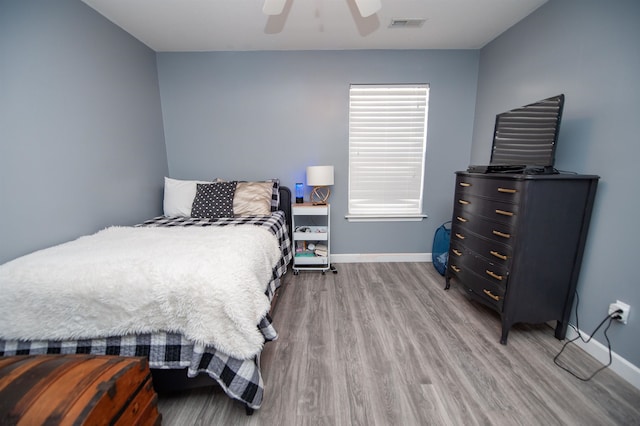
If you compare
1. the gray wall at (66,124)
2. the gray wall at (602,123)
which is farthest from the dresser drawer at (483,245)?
the gray wall at (66,124)

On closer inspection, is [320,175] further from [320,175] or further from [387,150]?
[387,150]

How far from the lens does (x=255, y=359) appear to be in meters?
1.21

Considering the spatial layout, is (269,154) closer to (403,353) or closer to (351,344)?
(351,344)

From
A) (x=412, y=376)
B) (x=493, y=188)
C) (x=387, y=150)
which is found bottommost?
(x=412, y=376)

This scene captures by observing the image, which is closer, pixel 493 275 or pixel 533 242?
pixel 533 242

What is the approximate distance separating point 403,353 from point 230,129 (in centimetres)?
271

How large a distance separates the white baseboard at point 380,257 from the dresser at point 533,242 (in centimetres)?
117

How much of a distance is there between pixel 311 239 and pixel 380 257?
954 millimetres

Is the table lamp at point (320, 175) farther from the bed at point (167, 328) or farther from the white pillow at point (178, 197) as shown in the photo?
the bed at point (167, 328)

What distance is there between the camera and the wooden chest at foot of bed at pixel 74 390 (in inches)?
28.8

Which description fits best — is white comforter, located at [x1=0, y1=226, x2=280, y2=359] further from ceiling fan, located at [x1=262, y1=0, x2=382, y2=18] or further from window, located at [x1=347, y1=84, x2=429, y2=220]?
window, located at [x1=347, y1=84, x2=429, y2=220]

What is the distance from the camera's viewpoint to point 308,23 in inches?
82.0

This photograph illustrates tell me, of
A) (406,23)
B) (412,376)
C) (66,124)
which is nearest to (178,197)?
(66,124)

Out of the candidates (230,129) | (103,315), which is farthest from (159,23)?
(103,315)
